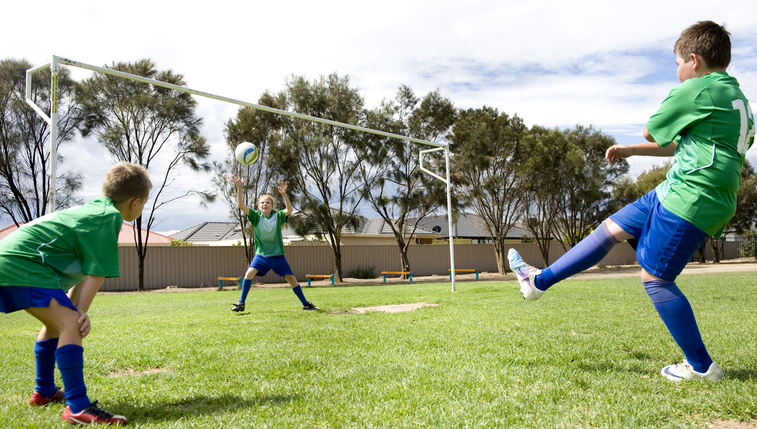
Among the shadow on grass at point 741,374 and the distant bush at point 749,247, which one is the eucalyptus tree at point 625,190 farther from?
the shadow on grass at point 741,374

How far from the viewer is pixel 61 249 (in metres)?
2.53

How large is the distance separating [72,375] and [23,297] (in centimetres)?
48

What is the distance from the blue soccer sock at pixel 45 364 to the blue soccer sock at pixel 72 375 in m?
0.37

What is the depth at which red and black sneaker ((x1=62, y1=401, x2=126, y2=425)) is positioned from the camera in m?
2.37

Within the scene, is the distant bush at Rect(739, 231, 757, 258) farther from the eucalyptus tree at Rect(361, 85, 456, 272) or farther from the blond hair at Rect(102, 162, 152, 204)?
the blond hair at Rect(102, 162, 152, 204)

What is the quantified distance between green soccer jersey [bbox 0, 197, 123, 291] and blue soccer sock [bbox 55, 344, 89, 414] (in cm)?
35

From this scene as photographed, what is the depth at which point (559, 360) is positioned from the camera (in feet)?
11.2

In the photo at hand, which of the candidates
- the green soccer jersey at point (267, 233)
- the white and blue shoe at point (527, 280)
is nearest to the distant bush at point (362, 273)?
the green soccer jersey at point (267, 233)

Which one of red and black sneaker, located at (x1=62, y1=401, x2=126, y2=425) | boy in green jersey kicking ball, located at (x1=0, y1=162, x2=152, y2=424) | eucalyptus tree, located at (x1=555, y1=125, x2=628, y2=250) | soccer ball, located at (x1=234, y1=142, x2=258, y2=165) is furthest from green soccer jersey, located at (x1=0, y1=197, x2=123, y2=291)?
eucalyptus tree, located at (x1=555, y1=125, x2=628, y2=250)

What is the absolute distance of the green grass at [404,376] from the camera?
2357 millimetres

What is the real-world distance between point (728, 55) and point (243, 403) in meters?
3.49

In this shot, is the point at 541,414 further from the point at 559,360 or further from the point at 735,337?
the point at 735,337

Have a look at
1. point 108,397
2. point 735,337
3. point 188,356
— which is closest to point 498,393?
point 108,397

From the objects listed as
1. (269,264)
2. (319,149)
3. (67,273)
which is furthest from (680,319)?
(319,149)
